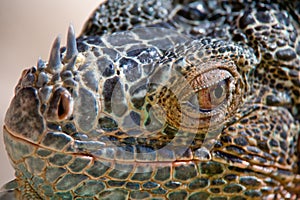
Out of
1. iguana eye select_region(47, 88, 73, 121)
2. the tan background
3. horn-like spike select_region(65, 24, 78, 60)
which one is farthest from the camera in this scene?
the tan background

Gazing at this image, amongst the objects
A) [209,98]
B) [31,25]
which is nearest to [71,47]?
[209,98]

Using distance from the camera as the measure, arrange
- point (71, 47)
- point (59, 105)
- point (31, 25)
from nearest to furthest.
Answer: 1. point (59, 105)
2. point (71, 47)
3. point (31, 25)

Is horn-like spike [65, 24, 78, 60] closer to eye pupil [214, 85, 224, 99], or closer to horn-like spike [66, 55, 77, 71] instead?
horn-like spike [66, 55, 77, 71]

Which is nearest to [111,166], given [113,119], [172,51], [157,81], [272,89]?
[113,119]

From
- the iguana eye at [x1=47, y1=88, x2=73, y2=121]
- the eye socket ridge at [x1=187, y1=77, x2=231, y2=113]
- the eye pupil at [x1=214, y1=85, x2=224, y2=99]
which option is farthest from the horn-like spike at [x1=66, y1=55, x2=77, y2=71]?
the eye pupil at [x1=214, y1=85, x2=224, y2=99]

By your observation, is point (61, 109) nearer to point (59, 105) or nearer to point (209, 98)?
point (59, 105)

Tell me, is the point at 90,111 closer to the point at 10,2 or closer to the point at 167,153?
the point at 167,153

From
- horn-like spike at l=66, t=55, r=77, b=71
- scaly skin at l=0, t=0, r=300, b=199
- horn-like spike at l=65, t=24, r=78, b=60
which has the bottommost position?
scaly skin at l=0, t=0, r=300, b=199
